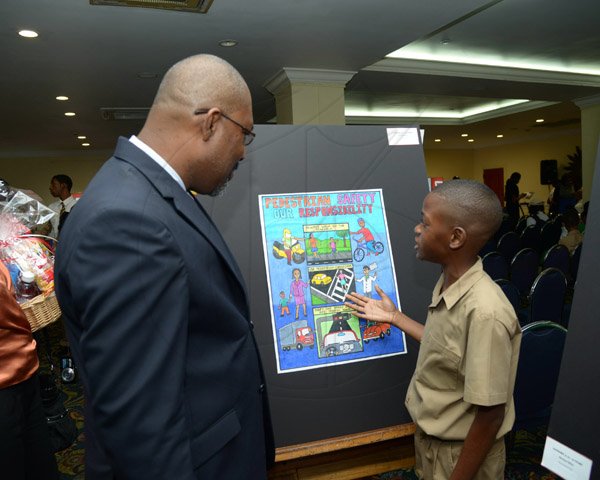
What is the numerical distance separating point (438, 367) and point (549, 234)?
5.88 metres

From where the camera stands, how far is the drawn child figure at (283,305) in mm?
1521

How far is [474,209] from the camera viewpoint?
1285mm

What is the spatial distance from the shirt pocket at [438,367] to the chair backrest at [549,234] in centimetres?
571

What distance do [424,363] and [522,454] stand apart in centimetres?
186

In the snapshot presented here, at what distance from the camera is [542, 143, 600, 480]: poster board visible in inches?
30.3

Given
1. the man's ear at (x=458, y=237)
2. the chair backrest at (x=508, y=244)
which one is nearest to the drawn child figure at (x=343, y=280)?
the man's ear at (x=458, y=237)

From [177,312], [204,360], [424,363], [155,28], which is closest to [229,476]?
[204,360]

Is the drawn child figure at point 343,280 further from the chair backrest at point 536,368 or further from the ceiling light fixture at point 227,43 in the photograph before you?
the ceiling light fixture at point 227,43

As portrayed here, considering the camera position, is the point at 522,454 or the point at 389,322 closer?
the point at 389,322

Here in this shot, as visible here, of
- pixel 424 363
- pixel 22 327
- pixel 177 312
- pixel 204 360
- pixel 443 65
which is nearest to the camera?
pixel 177 312

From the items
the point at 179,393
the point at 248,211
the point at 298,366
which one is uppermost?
the point at 248,211

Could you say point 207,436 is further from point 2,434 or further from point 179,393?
point 2,434

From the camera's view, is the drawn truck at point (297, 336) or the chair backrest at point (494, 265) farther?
the chair backrest at point (494, 265)

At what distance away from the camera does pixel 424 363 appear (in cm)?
136
